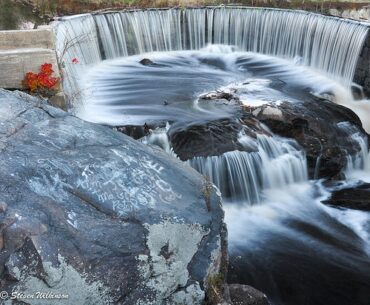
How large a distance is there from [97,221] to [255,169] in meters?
5.18

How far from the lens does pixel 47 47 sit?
736cm

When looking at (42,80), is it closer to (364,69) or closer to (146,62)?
(146,62)

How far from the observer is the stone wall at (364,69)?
418 inches

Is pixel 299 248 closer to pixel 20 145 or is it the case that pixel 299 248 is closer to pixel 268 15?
pixel 20 145

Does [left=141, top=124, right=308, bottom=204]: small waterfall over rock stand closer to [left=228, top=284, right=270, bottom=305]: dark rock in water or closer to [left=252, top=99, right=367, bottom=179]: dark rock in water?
[left=252, top=99, right=367, bottom=179]: dark rock in water

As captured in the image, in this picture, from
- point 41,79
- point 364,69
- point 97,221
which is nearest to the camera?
point 97,221

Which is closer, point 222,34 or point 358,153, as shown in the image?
point 358,153

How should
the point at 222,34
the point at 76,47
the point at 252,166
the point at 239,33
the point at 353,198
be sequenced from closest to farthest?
1. the point at 353,198
2. the point at 252,166
3. the point at 76,47
4. the point at 239,33
5. the point at 222,34

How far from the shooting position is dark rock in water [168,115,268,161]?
749cm

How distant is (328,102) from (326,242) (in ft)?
14.6

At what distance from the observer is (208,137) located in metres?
7.74

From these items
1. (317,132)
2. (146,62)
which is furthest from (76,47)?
(317,132)

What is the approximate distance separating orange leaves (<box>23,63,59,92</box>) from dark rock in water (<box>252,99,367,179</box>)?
4.11m

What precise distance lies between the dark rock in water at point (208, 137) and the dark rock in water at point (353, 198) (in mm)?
1715
